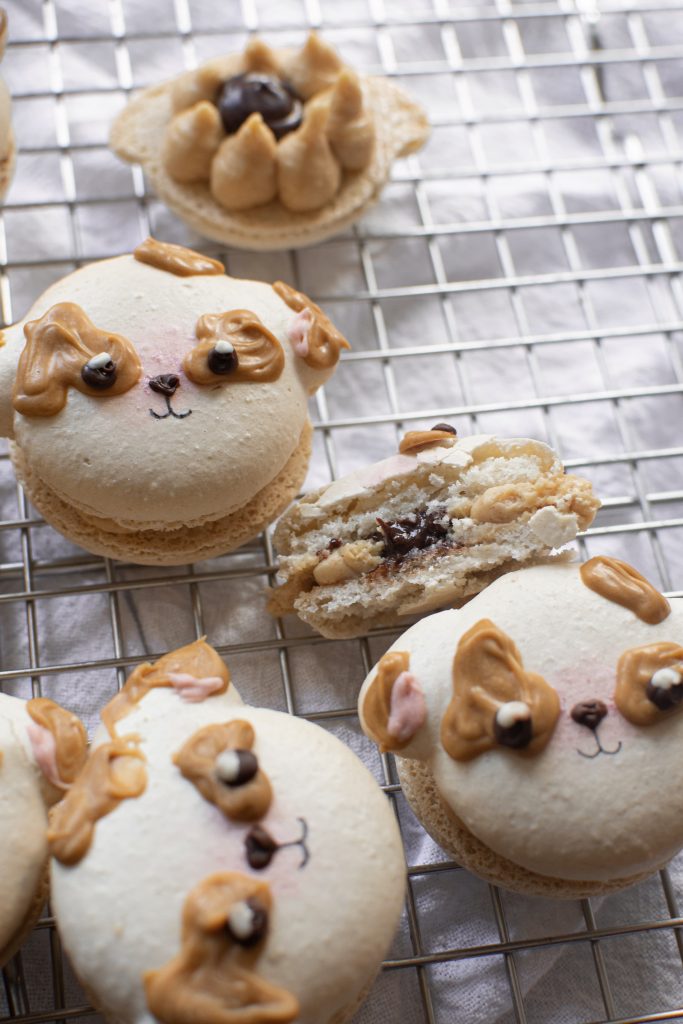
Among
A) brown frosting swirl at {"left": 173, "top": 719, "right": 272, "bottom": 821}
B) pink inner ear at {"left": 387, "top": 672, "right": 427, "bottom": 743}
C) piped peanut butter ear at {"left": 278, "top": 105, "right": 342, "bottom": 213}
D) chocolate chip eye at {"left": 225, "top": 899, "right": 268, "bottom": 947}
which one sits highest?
piped peanut butter ear at {"left": 278, "top": 105, "right": 342, "bottom": 213}

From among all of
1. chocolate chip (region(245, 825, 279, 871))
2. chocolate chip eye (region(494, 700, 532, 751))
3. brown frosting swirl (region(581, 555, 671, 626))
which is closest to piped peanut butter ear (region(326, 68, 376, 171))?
brown frosting swirl (region(581, 555, 671, 626))

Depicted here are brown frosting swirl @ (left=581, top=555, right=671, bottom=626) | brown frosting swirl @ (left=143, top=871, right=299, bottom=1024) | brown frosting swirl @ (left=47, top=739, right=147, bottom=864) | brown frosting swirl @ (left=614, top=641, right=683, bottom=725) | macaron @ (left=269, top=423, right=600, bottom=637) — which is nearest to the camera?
brown frosting swirl @ (left=143, top=871, right=299, bottom=1024)

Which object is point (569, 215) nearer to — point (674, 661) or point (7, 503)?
point (674, 661)

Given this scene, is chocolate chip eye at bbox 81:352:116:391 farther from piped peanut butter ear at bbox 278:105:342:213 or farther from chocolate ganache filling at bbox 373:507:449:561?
piped peanut butter ear at bbox 278:105:342:213

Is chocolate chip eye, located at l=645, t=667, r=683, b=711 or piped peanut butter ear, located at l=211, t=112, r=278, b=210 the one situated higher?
piped peanut butter ear, located at l=211, t=112, r=278, b=210

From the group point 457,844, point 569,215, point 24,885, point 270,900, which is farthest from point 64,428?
point 569,215

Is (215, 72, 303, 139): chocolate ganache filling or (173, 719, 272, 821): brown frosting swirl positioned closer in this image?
(173, 719, 272, 821): brown frosting swirl

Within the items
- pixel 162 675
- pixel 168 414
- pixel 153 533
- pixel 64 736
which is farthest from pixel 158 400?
pixel 64 736
